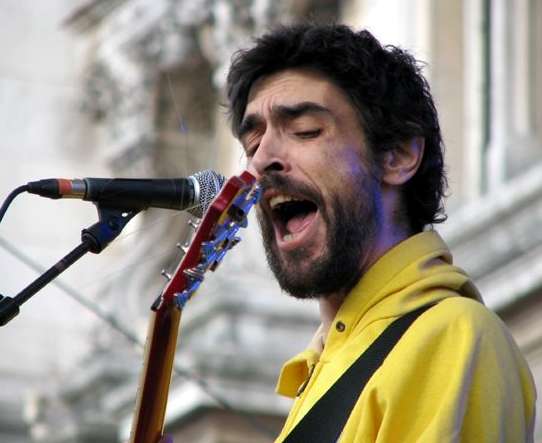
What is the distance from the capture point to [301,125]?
4.84 meters

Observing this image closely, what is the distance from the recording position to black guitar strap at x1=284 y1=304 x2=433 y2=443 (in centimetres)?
446

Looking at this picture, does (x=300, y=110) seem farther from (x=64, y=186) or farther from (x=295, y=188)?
(x=64, y=186)

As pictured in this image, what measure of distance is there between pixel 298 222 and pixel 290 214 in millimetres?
26

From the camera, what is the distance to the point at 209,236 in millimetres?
4367

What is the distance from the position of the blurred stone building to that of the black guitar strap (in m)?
3.83

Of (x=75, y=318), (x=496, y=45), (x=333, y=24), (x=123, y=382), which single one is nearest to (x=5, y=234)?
(x=75, y=318)

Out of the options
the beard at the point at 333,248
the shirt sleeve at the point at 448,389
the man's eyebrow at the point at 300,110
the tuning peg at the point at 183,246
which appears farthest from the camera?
the man's eyebrow at the point at 300,110

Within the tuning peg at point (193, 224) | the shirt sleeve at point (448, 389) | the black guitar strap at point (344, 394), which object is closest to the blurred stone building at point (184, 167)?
the tuning peg at point (193, 224)

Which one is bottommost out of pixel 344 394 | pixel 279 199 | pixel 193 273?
pixel 344 394

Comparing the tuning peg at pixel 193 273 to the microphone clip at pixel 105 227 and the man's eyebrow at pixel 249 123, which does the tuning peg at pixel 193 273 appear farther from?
the man's eyebrow at pixel 249 123

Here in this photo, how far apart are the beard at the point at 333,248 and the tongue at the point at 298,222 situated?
32mm

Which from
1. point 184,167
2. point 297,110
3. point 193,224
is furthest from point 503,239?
point 193,224

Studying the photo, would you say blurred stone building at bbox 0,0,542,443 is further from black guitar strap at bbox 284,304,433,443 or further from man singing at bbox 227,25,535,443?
black guitar strap at bbox 284,304,433,443

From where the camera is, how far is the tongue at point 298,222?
4785 mm
